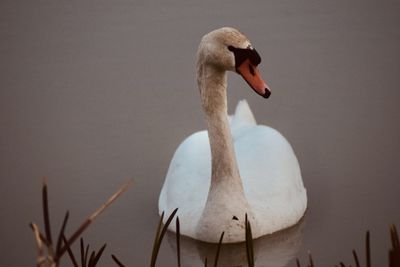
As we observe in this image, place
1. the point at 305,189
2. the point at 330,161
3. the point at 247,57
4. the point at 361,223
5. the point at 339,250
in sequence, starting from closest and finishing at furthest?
the point at 247,57 → the point at 339,250 → the point at 361,223 → the point at 305,189 → the point at 330,161

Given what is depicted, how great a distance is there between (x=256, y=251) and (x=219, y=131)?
57cm

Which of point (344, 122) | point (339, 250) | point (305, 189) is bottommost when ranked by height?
point (339, 250)

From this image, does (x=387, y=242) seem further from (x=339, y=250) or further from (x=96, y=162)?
(x=96, y=162)

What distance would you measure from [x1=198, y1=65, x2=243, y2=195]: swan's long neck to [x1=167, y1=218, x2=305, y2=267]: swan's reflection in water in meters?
0.26

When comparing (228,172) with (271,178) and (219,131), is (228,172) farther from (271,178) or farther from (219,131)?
(271,178)

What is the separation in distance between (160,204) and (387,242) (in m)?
1.15

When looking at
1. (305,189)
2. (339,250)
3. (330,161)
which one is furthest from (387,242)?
(330,161)

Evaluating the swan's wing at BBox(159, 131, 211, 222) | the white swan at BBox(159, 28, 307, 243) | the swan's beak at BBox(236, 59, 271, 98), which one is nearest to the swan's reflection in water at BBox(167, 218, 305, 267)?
the white swan at BBox(159, 28, 307, 243)

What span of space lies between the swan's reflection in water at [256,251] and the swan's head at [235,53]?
29.9 inches

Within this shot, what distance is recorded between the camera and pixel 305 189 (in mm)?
4070

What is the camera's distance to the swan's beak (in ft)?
10.4

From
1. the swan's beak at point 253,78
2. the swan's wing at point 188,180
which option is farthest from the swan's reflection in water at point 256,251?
the swan's beak at point 253,78

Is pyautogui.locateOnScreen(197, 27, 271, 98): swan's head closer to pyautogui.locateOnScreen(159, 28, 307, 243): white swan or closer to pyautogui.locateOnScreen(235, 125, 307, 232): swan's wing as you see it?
pyautogui.locateOnScreen(159, 28, 307, 243): white swan

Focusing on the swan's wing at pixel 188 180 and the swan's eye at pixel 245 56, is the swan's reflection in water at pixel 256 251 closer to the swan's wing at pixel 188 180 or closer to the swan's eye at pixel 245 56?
the swan's wing at pixel 188 180
